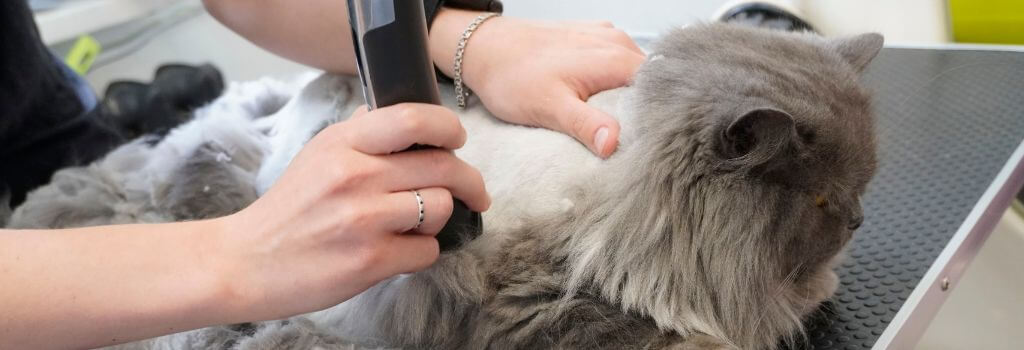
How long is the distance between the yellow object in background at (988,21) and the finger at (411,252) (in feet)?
3.97

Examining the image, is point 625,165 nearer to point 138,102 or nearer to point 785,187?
point 785,187

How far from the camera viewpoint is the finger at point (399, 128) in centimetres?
58

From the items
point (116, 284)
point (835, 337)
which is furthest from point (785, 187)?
point (116, 284)

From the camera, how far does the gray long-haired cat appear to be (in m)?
0.67

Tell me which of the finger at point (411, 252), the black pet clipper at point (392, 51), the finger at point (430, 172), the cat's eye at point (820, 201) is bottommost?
the finger at point (411, 252)

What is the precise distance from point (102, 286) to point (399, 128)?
0.88ft

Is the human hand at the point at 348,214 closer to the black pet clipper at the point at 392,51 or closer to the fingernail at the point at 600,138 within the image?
the black pet clipper at the point at 392,51

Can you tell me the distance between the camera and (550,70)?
0.83 meters

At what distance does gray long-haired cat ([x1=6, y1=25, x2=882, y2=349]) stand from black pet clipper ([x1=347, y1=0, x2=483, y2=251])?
15 cm

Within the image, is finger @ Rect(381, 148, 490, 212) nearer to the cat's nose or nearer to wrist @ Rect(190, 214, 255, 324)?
wrist @ Rect(190, 214, 255, 324)

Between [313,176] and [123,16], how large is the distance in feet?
5.26

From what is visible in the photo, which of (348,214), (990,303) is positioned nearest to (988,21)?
(990,303)

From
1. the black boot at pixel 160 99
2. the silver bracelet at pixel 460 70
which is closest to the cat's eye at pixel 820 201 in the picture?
the silver bracelet at pixel 460 70

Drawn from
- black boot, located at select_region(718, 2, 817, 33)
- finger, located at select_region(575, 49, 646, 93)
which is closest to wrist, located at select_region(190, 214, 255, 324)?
finger, located at select_region(575, 49, 646, 93)
